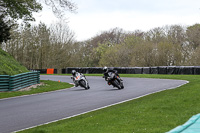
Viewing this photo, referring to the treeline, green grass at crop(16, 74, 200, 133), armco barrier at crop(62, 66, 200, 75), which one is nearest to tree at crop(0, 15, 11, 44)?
green grass at crop(16, 74, 200, 133)

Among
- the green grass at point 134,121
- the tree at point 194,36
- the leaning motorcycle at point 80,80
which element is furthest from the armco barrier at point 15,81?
the tree at point 194,36

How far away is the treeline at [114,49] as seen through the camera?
6166 centimetres

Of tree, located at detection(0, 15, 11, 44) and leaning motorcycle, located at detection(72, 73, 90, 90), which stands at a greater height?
tree, located at detection(0, 15, 11, 44)

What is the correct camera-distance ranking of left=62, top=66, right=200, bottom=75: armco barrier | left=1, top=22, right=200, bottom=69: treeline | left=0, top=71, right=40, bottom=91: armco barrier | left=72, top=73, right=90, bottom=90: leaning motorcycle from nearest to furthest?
left=72, top=73, right=90, bottom=90: leaning motorcycle → left=0, top=71, right=40, bottom=91: armco barrier → left=62, top=66, right=200, bottom=75: armco barrier → left=1, top=22, right=200, bottom=69: treeline

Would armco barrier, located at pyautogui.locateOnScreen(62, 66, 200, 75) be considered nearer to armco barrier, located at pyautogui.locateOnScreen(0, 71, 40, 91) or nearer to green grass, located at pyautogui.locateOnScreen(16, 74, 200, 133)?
armco barrier, located at pyautogui.locateOnScreen(0, 71, 40, 91)

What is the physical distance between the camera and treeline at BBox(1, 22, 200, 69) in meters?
61.7

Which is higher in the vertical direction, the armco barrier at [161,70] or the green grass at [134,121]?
the armco barrier at [161,70]

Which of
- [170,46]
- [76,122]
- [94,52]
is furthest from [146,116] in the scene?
[94,52]

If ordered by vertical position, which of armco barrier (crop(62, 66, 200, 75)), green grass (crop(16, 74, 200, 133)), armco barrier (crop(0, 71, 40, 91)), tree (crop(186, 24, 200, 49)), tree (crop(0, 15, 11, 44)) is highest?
tree (crop(186, 24, 200, 49))

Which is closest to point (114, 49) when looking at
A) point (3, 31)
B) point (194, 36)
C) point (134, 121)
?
point (194, 36)

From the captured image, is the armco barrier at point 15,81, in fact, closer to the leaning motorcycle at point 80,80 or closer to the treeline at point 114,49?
the leaning motorcycle at point 80,80

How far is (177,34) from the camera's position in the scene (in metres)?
68.2

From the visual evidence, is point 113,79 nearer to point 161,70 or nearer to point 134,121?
point 134,121

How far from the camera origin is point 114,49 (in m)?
73.9
